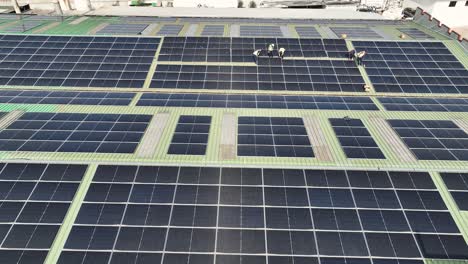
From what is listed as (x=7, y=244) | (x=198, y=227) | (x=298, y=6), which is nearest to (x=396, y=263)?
(x=198, y=227)

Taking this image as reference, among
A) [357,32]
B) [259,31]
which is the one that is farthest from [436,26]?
[259,31]

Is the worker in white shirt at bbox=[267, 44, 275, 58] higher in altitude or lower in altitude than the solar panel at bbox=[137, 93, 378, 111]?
higher

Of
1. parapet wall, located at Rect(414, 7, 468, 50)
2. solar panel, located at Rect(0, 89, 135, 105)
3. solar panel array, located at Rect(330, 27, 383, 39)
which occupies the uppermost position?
parapet wall, located at Rect(414, 7, 468, 50)

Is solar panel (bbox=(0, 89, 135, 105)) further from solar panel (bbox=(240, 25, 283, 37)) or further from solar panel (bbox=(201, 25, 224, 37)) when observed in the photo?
solar panel (bbox=(240, 25, 283, 37))

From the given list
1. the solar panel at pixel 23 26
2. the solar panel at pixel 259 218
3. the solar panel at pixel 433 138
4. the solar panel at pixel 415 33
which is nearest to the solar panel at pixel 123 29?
the solar panel at pixel 23 26

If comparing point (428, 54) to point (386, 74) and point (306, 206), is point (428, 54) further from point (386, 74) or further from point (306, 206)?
point (306, 206)

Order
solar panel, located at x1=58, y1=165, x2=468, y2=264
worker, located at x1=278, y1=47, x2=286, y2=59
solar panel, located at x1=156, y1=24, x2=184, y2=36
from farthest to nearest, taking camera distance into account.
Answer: solar panel, located at x1=156, y1=24, x2=184, y2=36 → worker, located at x1=278, y1=47, x2=286, y2=59 → solar panel, located at x1=58, y1=165, x2=468, y2=264

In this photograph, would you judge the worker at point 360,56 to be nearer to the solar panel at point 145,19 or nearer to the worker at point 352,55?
the worker at point 352,55

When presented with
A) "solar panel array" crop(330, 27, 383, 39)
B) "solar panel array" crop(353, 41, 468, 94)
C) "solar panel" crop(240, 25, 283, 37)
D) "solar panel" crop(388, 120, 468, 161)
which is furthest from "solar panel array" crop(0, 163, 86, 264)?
"solar panel array" crop(330, 27, 383, 39)
